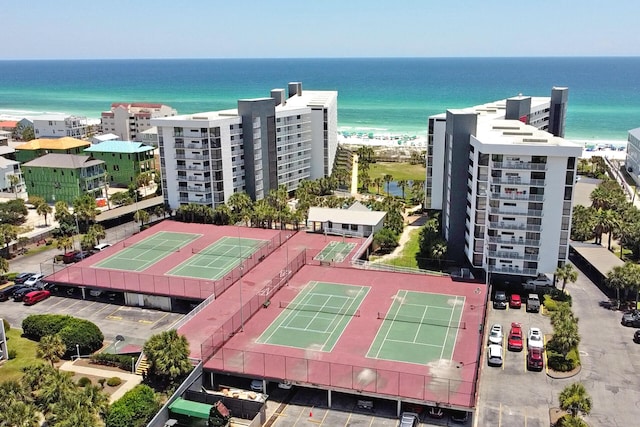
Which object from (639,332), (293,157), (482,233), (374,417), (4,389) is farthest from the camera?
(293,157)

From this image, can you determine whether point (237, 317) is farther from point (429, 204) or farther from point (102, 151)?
point (102, 151)

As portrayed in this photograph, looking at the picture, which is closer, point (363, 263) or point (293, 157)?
point (363, 263)

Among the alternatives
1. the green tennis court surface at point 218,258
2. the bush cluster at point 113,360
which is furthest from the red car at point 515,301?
the bush cluster at point 113,360

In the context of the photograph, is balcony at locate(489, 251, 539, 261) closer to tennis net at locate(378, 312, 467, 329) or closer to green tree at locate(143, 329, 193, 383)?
tennis net at locate(378, 312, 467, 329)

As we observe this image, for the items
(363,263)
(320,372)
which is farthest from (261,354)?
(363,263)

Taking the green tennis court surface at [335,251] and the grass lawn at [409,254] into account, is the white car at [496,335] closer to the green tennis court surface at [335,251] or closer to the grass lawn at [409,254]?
the grass lawn at [409,254]

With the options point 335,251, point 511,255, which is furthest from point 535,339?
point 335,251

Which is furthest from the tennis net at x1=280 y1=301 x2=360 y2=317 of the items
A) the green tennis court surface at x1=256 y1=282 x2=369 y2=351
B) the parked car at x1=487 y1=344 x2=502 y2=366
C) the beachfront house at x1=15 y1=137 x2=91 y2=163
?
the beachfront house at x1=15 y1=137 x2=91 y2=163

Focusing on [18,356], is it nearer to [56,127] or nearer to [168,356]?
[168,356]

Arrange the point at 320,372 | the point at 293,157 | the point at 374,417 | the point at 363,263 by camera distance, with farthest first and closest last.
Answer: the point at 293,157 → the point at 363,263 → the point at 320,372 → the point at 374,417
